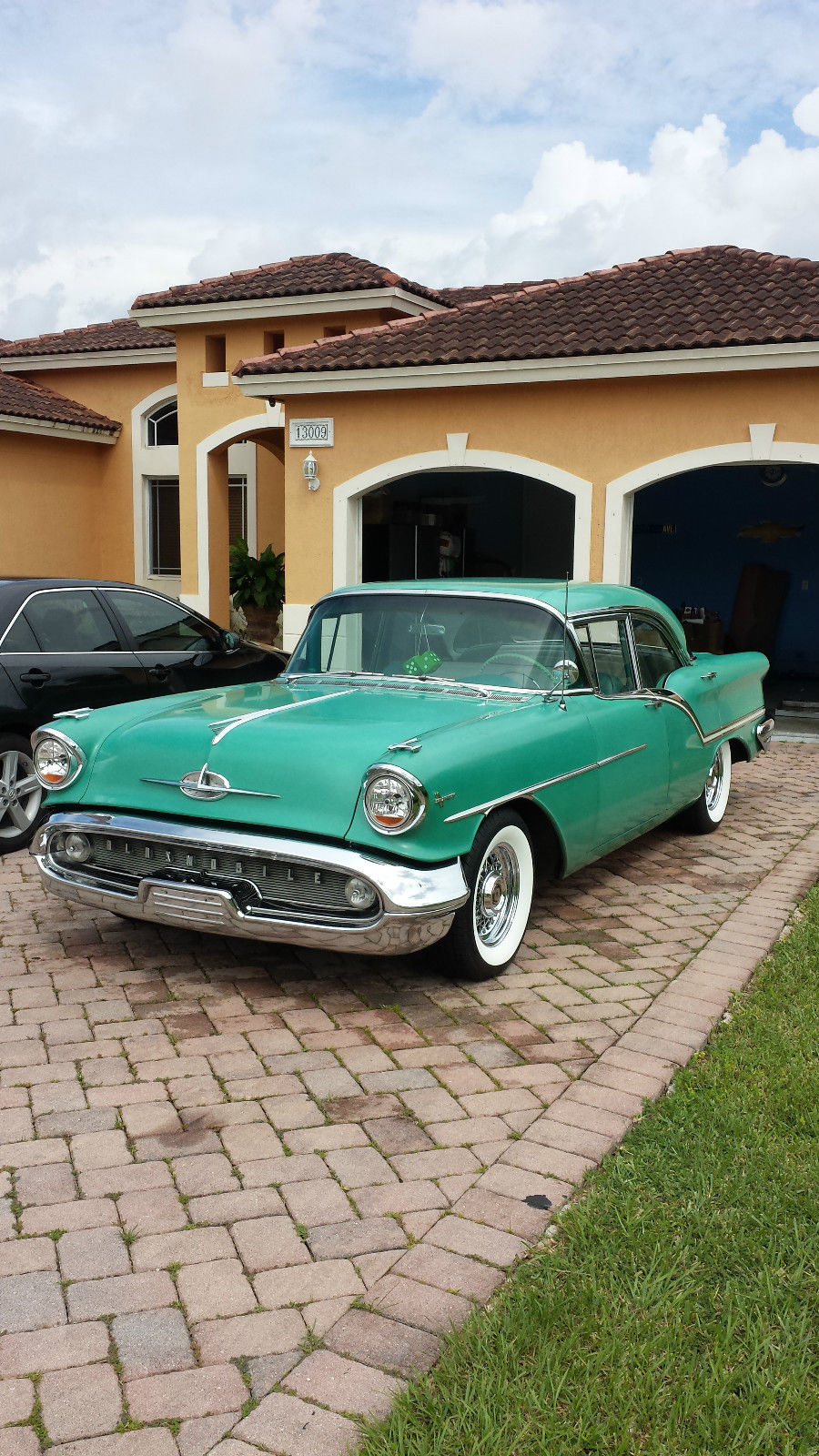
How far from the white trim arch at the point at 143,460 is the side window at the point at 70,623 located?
34.8ft

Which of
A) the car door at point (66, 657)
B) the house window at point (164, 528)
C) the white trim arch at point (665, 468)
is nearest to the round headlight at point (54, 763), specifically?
the car door at point (66, 657)

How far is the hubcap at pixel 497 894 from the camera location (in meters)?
4.43

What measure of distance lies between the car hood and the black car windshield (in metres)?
0.24

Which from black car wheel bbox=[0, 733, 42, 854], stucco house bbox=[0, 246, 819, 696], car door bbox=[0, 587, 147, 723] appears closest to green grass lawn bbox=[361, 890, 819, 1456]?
black car wheel bbox=[0, 733, 42, 854]

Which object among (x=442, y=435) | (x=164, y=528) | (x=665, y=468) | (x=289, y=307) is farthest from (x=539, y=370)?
(x=164, y=528)

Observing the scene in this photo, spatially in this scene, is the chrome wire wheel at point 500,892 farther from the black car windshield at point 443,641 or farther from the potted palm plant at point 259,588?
the potted palm plant at point 259,588

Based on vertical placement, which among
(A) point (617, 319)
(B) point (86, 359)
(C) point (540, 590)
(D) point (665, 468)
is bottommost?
(C) point (540, 590)

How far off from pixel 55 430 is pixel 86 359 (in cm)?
180

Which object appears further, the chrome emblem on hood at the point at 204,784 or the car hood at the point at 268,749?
the chrome emblem on hood at the point at 204,784

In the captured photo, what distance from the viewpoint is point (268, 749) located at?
166 inches

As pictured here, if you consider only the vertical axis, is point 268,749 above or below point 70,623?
below

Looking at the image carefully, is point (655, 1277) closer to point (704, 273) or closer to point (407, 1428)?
point (407, 1428)

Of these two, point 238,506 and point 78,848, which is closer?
point 78,848

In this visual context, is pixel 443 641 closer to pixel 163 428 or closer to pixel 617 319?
pixel 617 319
